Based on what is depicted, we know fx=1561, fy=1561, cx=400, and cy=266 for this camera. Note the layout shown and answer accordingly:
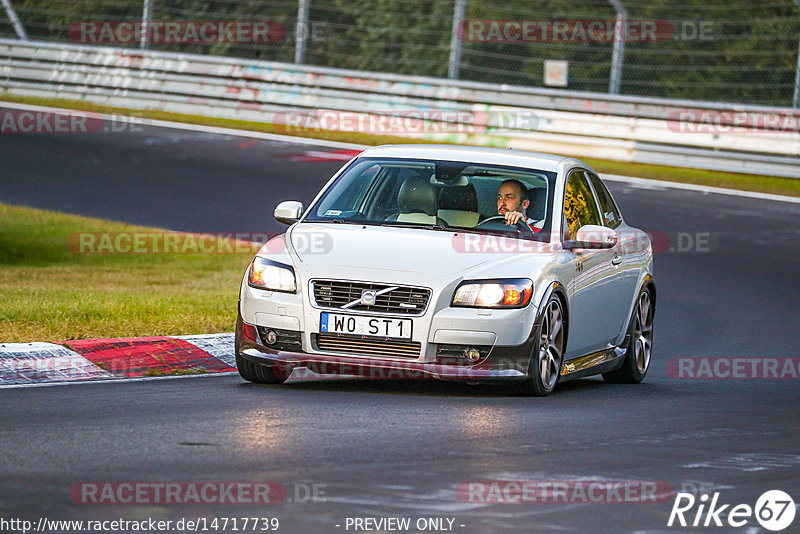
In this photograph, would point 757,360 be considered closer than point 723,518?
No

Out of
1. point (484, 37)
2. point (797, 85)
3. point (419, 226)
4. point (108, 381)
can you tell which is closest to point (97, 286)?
point (108, 381)

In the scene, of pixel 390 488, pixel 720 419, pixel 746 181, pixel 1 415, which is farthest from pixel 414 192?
pixel 746 181

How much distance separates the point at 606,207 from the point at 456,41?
14.3 metres

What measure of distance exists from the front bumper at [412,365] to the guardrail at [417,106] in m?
14.6

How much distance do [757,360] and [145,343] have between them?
192 inches

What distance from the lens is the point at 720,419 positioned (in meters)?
9.12

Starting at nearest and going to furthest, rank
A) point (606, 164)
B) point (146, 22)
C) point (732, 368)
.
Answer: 1. point (732, 368)
2. point (606, 164)
3. point (146, 22)

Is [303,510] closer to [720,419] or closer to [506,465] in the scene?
[506,465]

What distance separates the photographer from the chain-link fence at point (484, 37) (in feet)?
79.6

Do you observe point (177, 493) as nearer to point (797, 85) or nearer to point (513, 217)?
point (513, 217)

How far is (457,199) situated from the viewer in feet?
33.2

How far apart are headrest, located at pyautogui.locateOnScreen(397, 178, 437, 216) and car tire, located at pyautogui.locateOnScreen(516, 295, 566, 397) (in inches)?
44.1

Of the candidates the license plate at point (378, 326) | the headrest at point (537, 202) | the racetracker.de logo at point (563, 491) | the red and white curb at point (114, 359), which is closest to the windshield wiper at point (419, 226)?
the headrest at point (537, 202)

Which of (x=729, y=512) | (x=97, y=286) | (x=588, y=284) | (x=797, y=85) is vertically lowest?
(x=97, y=286)
